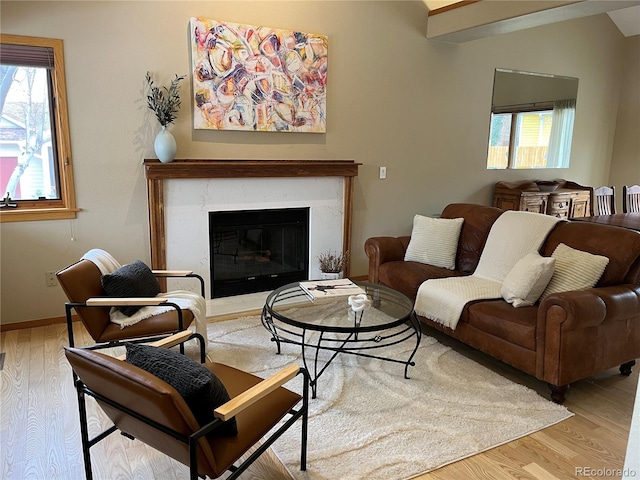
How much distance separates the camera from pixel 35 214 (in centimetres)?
357

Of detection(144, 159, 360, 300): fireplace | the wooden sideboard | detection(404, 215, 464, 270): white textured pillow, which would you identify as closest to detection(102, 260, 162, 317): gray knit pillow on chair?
detection(144, 159, 360, 300): fireplace

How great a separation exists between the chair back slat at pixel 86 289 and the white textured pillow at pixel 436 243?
247 centimetres

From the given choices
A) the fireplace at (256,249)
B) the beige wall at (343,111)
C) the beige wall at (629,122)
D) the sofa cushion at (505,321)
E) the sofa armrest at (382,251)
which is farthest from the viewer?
the beige wall at (629,122)

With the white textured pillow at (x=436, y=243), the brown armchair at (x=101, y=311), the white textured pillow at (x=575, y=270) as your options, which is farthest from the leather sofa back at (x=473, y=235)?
the brown armchair at (x=101, y=311)

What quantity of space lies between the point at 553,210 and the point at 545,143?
942mm

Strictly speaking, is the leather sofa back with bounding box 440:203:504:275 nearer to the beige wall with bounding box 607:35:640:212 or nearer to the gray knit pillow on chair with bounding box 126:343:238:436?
the gray knit pillow on chair with bounding box 126:343:238:436

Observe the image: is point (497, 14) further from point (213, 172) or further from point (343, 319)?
point (343, 319)

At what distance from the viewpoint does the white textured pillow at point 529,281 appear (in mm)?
2951

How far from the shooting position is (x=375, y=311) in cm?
294

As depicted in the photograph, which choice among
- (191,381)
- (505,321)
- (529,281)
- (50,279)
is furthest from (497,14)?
(50,279)

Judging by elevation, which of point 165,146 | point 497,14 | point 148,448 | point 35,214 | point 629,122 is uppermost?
point 497,14

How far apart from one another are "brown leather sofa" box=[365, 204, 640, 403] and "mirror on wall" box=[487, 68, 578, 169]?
8.52 feet

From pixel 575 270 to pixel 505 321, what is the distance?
0.57 metres

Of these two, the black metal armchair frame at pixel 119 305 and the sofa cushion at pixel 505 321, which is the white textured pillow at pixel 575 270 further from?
the black metal armchair frame at pixel 119 305
